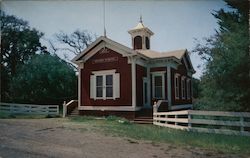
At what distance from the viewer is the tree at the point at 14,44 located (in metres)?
4.64

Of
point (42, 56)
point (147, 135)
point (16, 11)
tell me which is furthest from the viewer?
point (147, 135)

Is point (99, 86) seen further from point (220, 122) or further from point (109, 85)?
point (220, 122)

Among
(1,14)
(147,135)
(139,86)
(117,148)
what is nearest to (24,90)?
(1,14)

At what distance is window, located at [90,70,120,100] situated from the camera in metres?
10.4

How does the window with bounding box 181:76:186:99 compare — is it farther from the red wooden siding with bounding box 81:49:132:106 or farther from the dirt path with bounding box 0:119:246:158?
the dirt path with bounding box 0:119:246:158

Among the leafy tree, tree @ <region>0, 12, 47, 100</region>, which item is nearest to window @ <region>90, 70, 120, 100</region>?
the leafy tree

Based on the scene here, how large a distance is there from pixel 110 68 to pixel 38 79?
5329mm

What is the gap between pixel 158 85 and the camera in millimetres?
11156

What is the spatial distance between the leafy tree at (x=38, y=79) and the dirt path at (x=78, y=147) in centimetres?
80

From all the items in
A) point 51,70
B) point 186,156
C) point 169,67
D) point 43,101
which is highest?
point 169,67

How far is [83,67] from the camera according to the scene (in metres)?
11.2

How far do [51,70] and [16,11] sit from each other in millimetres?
1402

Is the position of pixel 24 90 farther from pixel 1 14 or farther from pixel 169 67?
pixel 169 67

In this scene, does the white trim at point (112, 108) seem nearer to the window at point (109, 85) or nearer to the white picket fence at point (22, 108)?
the window at point (109, 85)
